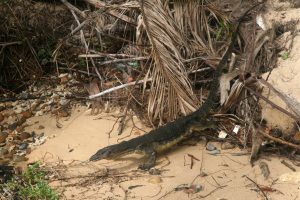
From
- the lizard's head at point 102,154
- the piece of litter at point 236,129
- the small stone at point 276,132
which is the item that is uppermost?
the small stone at point 276,132

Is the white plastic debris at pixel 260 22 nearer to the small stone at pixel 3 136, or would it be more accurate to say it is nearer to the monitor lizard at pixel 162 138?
the monitor lizard at pixel 162 138

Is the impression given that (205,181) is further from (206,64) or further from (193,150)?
(206,64)

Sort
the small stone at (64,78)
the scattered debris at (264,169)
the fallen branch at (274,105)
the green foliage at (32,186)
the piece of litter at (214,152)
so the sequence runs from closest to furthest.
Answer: the green foliage at (32,186) → the scattered debris at (264,169) → the fallen branch at (274,105) → the piece of litter at (214,152) → the small stone at (64,78)

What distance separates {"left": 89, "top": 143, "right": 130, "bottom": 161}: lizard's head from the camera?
5.34 m

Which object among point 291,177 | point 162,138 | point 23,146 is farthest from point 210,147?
point 23,146

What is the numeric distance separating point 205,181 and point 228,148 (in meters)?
0.71

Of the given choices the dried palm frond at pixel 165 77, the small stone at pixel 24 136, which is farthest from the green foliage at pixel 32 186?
the dried palm frond at pixel 165 77

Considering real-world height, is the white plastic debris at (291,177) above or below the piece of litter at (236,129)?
below

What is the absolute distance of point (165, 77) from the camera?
590 cm

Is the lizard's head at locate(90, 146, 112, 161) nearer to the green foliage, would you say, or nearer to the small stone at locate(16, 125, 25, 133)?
the green foliage

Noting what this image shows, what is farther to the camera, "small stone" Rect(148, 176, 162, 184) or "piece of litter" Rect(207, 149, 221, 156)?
"piece of litter" Rect(207, 149, 221, 156)

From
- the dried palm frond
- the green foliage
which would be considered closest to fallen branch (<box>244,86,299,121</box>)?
the dried palm frond

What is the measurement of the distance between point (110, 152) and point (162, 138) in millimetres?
662

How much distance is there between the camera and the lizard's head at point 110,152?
534 centimetres
